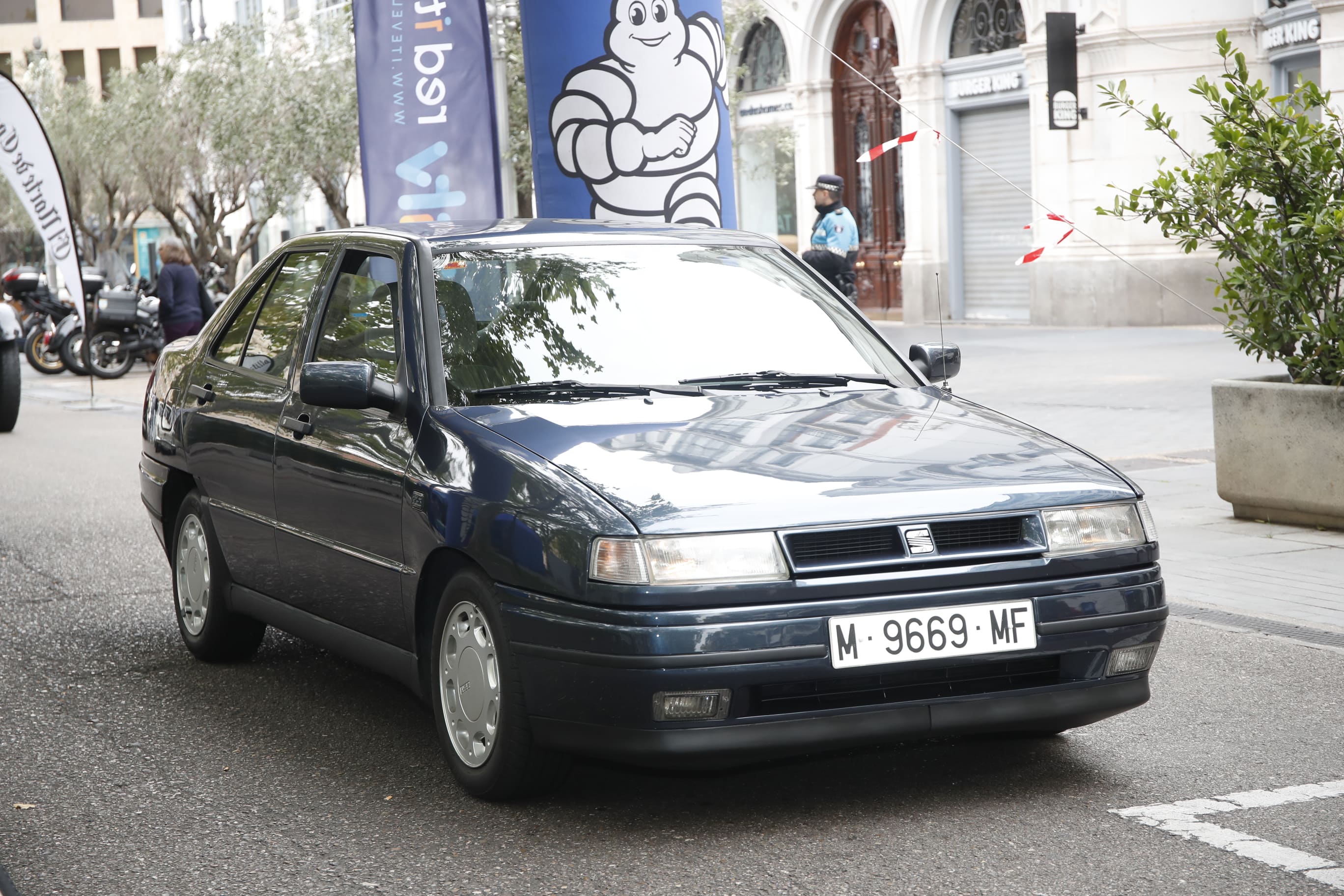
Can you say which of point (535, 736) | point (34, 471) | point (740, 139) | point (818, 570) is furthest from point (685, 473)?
point (740, 139)

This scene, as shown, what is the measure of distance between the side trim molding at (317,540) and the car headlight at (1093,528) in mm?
1640

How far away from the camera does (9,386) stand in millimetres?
16312

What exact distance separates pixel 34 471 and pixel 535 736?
10.0 m

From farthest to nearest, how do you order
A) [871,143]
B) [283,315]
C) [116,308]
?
[871,143], [116,308], [283,315]

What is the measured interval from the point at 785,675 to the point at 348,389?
1.54 m

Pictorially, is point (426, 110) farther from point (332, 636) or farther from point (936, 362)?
point (332, 636)

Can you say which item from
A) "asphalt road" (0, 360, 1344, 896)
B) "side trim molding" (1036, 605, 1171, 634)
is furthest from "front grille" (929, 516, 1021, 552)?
"asphalt road" (0, 360, 1344, 896)

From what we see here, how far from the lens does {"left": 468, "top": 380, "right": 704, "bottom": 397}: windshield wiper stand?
15.9 ft

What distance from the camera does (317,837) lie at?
427 centimetres

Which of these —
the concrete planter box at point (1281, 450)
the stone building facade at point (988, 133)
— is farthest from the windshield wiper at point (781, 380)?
the stone building facade at point (988, 133)

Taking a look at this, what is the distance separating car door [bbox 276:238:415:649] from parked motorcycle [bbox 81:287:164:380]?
19.8 m

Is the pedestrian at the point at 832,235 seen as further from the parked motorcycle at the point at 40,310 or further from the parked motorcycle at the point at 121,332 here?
the parked motorcycle at the point at 40,310

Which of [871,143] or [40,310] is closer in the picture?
[40,310]

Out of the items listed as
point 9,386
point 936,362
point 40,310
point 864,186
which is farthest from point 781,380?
point 864,186
